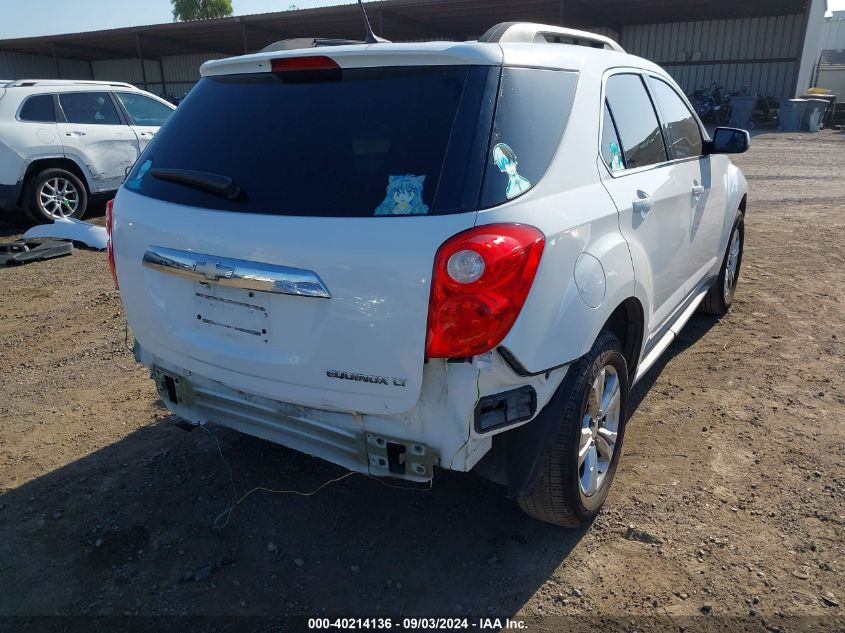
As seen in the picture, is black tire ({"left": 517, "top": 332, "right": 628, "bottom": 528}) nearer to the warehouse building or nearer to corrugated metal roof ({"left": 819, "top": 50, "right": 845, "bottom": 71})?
the warehouse building

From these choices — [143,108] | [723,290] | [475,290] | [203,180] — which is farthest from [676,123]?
[143,108]

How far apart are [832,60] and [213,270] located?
1602 inches

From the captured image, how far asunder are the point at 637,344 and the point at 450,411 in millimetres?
1362

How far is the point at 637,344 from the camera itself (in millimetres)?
3057

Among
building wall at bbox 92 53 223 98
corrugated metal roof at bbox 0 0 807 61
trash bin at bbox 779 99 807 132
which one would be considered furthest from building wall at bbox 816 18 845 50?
building wall at bbox 92 53 223 98

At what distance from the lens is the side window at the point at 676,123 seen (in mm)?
3650

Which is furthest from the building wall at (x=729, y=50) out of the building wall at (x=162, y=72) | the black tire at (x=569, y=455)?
the black tire at (x=569, y=455)

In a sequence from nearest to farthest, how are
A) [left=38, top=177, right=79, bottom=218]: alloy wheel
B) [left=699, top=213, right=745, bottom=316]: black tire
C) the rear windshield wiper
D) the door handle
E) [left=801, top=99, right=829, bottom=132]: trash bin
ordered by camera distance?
the rear windshield wiper < the door handle < [left=699, top=213, right=745, bottom=316]: black tire < [left=38, top=177, right=79, bottom=218]: alloy wheel < [left=801, top=99, right=829, bottom=132]: trash bin

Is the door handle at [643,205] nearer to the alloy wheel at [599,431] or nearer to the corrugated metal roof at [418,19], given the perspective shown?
the alloy wheel at [599,431]

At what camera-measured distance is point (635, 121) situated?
3189 mm

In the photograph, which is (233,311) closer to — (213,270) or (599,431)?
(213,270)

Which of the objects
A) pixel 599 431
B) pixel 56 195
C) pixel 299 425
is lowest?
pixel 599 431

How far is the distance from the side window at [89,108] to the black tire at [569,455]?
867 cm

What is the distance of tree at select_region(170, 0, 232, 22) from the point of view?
52844mm
